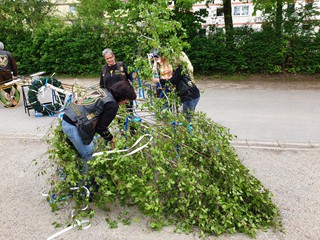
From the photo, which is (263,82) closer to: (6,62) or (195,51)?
(195,51)

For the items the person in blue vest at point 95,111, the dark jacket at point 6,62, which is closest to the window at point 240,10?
the dark jacket at point 6,62

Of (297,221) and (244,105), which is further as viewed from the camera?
(244,105)

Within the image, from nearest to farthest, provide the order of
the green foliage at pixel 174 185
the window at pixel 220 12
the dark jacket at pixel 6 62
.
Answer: the green foliage at pixel 174 185
the dark jacket at pixel 6 62
the window at pixel 220 12

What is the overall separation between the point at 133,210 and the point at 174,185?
0.63 meters

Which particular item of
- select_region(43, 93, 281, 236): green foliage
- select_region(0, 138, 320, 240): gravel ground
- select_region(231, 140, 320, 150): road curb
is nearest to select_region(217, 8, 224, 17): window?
select_region(231, 140, 320, 150): road curb

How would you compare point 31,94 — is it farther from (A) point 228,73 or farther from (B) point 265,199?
(A) point 228,73

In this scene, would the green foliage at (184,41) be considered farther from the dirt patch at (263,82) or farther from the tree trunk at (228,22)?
the dirt patch at (263,82)

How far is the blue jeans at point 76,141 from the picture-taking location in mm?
3527

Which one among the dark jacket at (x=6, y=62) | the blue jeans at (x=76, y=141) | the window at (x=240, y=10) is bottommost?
the blue jeans at (x=76, y=141)

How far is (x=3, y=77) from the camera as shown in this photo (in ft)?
27.2

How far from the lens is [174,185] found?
151 inches

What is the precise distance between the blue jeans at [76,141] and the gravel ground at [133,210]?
2.47 feet

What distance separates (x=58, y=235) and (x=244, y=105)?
6.29m

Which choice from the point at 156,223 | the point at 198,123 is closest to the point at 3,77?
the point at 198,123
